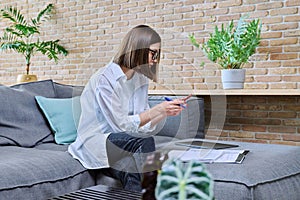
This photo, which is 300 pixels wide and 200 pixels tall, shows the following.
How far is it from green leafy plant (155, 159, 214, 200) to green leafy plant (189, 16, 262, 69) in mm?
2493

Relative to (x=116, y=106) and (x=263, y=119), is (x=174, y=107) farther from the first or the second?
(x=263, y=119)

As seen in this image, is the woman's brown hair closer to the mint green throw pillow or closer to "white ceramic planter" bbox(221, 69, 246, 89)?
the mint green throw pillow

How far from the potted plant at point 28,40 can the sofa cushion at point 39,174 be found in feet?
7.66

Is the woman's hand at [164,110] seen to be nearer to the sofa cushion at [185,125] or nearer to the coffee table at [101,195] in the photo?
the sofa cushion at [185,125]

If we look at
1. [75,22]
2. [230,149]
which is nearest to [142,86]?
[230,149]

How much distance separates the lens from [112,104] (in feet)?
6.22

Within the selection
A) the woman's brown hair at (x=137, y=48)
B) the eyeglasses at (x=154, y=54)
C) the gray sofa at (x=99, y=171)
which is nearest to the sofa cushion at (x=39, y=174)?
the gray sofa at (x=99, y=171)

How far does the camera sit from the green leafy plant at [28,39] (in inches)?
174

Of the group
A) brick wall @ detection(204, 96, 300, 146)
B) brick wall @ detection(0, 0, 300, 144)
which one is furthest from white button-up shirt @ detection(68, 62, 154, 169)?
brick wall @ detection(204, 96, 300, 146)

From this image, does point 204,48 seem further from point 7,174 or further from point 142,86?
point 7,174

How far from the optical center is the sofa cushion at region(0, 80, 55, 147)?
249 cm

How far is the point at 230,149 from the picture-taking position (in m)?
2.21

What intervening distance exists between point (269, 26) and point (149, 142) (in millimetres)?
1868

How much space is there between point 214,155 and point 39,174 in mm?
810
